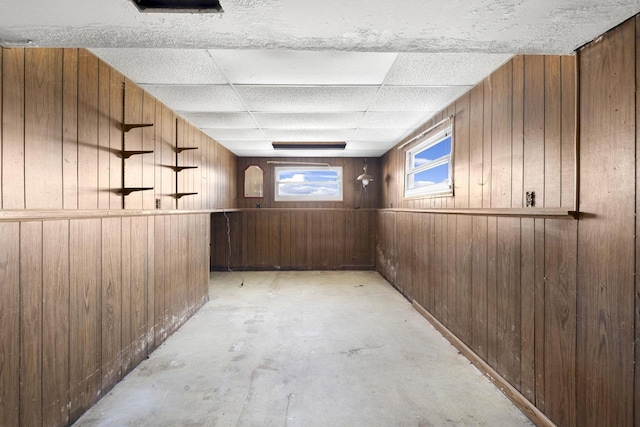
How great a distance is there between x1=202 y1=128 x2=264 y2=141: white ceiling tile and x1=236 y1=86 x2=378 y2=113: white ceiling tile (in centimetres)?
98

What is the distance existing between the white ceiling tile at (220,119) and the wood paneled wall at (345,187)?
2.16 metres

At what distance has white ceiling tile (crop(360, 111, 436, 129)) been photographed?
10.9 feet

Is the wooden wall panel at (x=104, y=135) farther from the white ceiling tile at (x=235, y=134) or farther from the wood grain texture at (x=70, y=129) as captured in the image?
the white ceiling tile at (x=235, y=134)

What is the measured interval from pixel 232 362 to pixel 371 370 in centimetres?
111

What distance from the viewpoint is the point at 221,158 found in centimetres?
501

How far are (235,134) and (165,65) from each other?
2081 mm

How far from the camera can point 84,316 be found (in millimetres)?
1879

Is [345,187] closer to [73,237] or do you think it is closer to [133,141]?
[133,141]

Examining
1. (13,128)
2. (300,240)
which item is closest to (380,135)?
(300,240)

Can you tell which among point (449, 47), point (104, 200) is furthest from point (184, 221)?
point (449, 47)

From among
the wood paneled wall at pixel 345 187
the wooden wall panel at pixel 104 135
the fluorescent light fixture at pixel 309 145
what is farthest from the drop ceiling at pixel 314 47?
the wood paneled wall at pixel 345 187

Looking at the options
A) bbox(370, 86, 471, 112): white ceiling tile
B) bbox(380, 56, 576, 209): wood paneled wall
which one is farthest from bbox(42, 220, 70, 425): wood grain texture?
bbox(380, 56, 576, 209): wood paneled wall

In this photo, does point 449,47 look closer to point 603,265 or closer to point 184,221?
point 603,265

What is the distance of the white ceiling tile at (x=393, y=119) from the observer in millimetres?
3336
